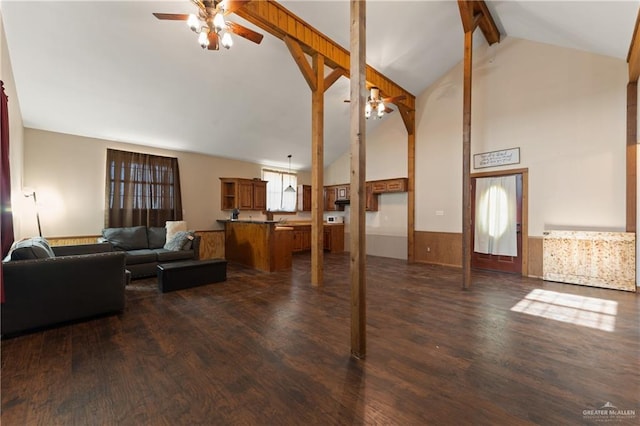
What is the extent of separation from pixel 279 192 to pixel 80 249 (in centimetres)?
520

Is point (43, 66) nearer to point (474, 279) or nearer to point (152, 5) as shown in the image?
point (152, 5)

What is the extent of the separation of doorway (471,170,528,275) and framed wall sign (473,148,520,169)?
20 centimetres

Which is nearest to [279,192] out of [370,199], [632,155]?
[370,199]

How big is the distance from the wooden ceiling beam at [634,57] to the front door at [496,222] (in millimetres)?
1993

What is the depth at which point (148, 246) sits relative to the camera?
18.2 ft

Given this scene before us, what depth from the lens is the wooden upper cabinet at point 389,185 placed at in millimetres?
6887

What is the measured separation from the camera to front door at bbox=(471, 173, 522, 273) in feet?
17.3

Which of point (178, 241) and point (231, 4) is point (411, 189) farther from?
point (178, 241)

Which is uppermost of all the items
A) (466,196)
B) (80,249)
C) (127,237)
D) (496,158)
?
(496,158)

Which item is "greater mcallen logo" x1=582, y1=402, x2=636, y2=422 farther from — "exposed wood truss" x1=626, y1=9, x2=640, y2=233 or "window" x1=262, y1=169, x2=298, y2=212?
"window" x1=262, y1=169, x2=298, y2=212

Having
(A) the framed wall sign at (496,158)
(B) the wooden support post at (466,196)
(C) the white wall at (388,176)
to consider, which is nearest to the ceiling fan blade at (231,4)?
(B) the wooden support post at (466,196)

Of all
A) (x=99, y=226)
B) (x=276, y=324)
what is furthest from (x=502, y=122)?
(x=99, y=226)

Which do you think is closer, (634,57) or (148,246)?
(634,57)

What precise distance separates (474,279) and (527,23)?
4688 mm
